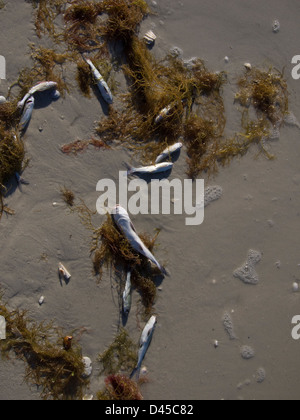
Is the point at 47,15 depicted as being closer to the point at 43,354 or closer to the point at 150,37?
the point at 150,37

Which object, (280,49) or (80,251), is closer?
(80,251)

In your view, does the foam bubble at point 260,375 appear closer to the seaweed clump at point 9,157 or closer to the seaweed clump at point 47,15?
the seaweed clump at point 9,157

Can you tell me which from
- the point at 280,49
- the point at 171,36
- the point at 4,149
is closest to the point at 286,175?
the point at 280,49
